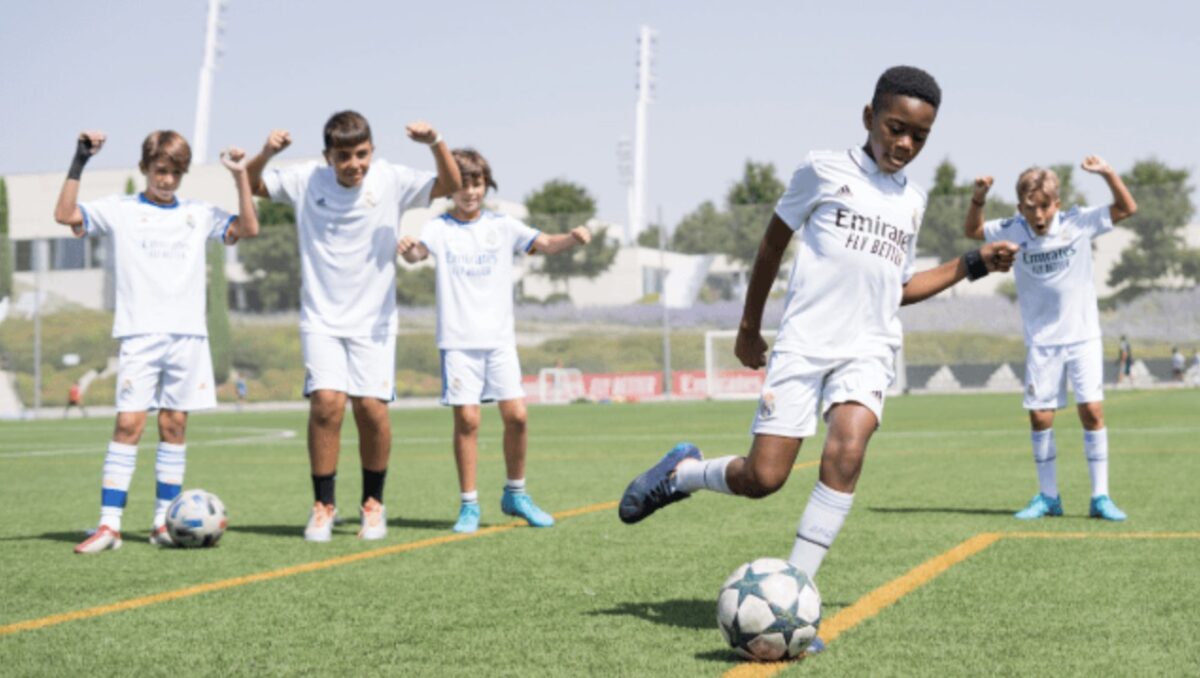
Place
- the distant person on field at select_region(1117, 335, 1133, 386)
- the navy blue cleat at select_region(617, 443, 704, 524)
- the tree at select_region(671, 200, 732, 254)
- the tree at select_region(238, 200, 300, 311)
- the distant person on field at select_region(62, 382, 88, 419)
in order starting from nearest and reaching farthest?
1. the navy blue cleat at select_region(617, 443, 704, 524)
2. the distant person on field at select_region(62, 382, 88, 419)
3. the distant person on field at select_region(1117, 335, 1133, 386)
4. the tree at select_region(671, 200, 732, 254)
5. the tree at select_region(238, 200, 300, 311)

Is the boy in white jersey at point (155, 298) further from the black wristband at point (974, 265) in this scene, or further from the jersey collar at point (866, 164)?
the black wristband at point (974, 265)

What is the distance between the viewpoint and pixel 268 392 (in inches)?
1678

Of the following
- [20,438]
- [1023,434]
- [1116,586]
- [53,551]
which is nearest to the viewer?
[1116,586]

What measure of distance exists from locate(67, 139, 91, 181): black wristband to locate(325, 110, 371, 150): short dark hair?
1198mm

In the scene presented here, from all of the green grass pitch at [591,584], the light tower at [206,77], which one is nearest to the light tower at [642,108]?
the light tower at [206,77]

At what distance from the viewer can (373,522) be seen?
789cm

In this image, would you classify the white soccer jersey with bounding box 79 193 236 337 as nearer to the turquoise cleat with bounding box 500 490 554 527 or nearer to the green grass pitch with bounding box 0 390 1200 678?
the green grass pitch with bounding box 0 390 1200 678

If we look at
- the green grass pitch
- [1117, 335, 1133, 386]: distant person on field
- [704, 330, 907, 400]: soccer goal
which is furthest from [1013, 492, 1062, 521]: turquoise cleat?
[1117, 335, 1133, 386]: distant person on field

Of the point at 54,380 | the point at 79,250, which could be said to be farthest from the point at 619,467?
the point at 79,250

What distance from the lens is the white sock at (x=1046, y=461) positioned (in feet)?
28.4

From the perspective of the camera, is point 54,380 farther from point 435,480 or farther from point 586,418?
point 435,480

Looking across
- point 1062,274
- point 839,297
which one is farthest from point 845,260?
point 1062,274

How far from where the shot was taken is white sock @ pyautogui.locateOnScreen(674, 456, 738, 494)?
5152 millimetres

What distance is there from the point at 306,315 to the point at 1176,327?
3658 centimetres
